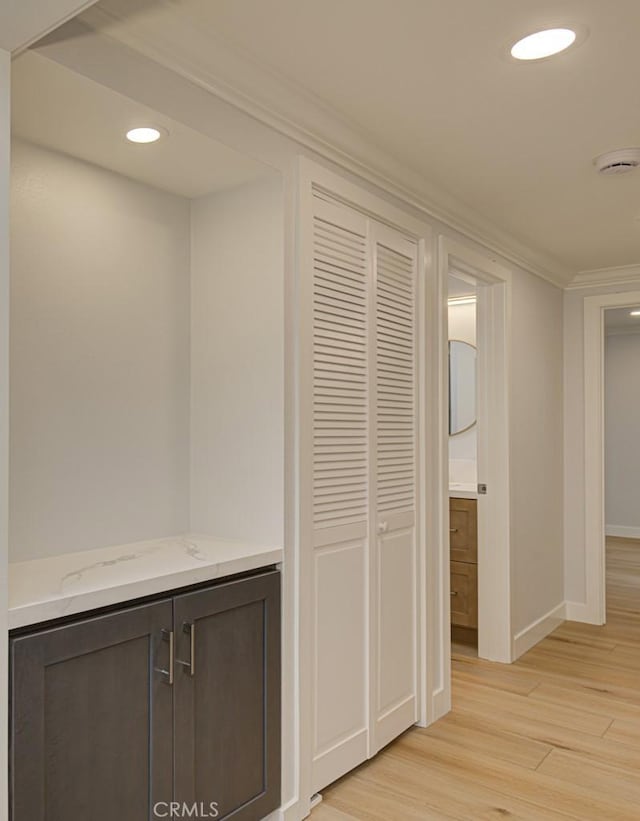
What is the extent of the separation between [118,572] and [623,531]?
7757 millimetres

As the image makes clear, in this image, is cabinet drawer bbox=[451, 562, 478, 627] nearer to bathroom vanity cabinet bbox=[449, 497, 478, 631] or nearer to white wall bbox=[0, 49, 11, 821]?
bathroom vanity cabinet bbox=[449, 497, 478, 631]

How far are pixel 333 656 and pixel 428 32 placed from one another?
2.01 metres

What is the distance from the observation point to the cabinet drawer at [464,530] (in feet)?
13.4

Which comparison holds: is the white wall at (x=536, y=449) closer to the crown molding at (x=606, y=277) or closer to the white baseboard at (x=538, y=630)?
the white baseboard at (x=538, y=630)

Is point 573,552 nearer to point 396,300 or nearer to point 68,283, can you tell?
point 396,300

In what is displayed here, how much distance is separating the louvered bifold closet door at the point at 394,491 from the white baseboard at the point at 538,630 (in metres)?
1.24

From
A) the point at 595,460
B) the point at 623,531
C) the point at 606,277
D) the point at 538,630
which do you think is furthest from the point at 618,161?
the point at 623,531

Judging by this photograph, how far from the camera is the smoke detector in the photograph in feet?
8.63

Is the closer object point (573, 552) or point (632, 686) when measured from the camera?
point (632, 686)

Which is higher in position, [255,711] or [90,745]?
[90,745]

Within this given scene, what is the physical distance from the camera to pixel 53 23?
131cm

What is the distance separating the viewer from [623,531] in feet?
27.0

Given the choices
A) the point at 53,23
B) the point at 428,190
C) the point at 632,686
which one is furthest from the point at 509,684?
the point at 53,23

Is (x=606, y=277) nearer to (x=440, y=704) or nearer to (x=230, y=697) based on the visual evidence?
(x=440, y=704)
